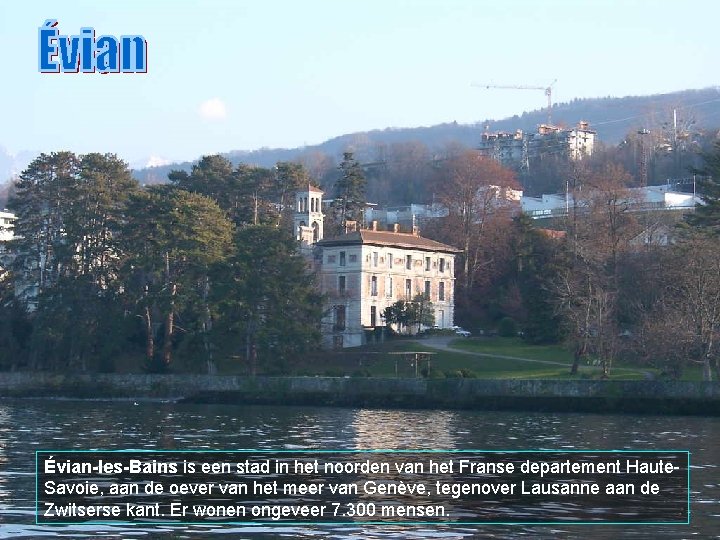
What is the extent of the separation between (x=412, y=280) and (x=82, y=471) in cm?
7293

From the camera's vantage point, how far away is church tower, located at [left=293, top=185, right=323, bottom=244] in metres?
109

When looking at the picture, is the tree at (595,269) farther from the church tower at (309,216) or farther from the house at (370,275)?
the church tower at (309,216)

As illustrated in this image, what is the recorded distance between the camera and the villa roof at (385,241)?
3979 inches

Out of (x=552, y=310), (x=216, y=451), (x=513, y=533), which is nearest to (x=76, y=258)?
(x=552, y=310)

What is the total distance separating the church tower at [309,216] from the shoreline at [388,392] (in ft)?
96.9

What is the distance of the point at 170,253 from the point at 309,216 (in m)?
25.8

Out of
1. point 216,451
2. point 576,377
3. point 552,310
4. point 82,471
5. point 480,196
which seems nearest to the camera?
point 82,471

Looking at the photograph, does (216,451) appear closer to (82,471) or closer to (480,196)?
(82,471)

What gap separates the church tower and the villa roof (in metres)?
4.26

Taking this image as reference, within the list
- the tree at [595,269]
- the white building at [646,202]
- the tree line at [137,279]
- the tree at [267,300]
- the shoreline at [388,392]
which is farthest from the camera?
the white building at [646,202]

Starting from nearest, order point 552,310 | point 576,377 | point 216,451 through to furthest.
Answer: point 216,451
point 576,377
point 552,310

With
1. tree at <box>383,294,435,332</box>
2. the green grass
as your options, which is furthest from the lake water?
tree at <box>383,294,435,332</box>

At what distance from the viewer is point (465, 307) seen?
109 metres

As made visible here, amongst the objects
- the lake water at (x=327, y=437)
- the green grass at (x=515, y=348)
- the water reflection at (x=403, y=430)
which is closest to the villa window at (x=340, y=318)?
the green grass at (x=515, y=348)
